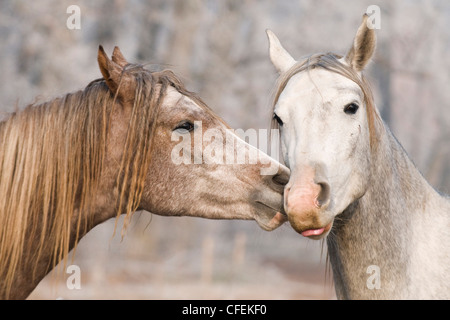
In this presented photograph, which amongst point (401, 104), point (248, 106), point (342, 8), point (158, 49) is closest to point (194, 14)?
point (158, 49)

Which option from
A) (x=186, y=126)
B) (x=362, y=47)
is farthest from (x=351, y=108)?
(x=186, y=126)

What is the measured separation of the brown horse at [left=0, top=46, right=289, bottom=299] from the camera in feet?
11.3

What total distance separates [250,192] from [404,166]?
1096 millimetres

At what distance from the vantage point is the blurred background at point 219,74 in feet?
56.1

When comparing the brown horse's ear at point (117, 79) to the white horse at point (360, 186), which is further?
the brown horse's ear at point (117, 79)

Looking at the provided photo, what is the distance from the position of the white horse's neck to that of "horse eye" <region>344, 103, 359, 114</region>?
31cm

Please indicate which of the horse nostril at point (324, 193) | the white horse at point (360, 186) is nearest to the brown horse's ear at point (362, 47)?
the white horse at point (360, 186)

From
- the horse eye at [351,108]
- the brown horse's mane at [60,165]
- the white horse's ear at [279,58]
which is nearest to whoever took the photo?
the brown horse's mane at [60,165]

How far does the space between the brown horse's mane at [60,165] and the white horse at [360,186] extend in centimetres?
101

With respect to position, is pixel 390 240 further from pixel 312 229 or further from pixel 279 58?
pixel 279 58

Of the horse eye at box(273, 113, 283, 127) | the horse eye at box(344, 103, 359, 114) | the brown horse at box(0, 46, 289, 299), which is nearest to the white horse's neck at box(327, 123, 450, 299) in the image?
the horse eye at box(344, 103, 359, 114)

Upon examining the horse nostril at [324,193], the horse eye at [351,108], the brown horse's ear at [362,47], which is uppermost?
the brown horse's ear at [362,47]

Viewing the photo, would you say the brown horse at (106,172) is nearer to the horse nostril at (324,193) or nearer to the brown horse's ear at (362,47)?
the horse nostril at (324,193)

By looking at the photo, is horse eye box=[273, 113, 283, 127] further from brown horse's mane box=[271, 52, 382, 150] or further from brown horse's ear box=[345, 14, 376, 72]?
brown horse's ear box=[345, 14, 376, 72]
